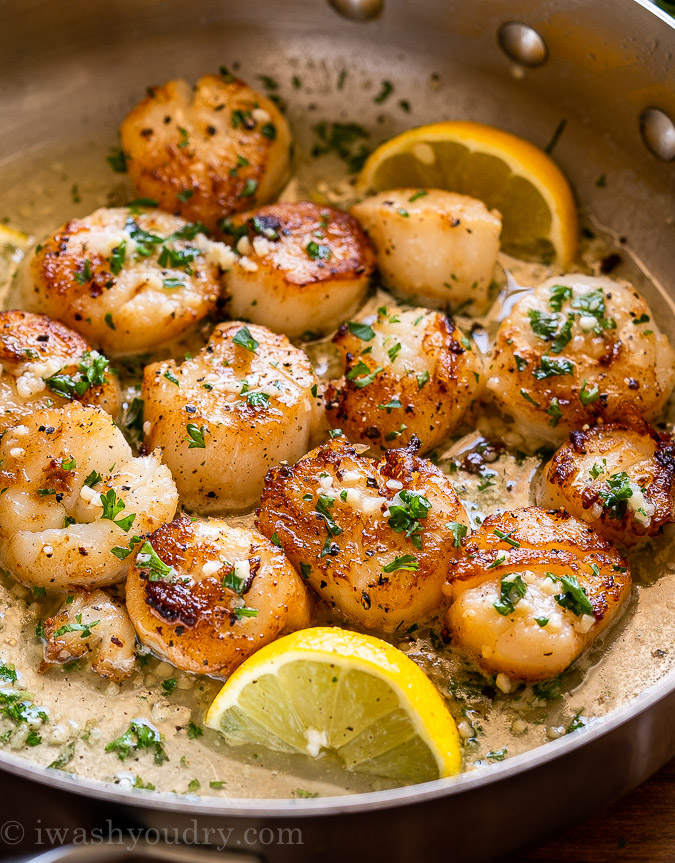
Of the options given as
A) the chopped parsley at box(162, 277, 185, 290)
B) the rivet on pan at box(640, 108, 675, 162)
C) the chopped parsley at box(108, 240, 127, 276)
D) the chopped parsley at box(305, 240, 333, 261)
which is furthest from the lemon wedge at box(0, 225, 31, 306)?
the rivet on pan at box(640, 108, 675, 162)

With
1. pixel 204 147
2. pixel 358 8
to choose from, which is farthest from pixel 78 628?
pixel 358 8

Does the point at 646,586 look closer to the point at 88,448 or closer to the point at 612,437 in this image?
the point at 612,437

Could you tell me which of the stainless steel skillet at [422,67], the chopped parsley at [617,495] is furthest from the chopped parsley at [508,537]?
the stainless steel skillet at [422,67]

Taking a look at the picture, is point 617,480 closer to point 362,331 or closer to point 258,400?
point 362,331

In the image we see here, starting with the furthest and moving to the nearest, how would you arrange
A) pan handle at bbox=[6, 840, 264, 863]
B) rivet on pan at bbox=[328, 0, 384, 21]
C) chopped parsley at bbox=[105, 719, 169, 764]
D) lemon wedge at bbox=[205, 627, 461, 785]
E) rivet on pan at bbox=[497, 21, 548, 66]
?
rivet on pan at bbox=[328, 0, 384, 21], rivet on pan at bbox=[497, 21, 548, 66], chopped parsley at bbox=[105, 719, 169, 764], lemon wedge at bbox=[205, 627, 461, 785], pan handle at bbox=[6, 840, 264, 863]

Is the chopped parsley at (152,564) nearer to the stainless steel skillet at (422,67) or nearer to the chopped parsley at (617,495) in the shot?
the chopped parsley at (617,495)

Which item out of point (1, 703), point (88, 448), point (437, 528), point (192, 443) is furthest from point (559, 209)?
point (1, 703)

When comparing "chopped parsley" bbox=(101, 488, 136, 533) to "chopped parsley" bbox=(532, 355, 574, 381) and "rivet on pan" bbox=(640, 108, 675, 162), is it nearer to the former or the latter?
"chopped parsley" bbox=(532, 355, 574, 381)
